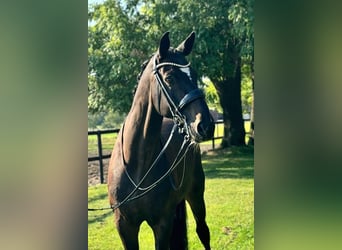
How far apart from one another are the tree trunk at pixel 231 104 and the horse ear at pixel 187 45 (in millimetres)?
241

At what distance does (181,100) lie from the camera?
1.70 metres

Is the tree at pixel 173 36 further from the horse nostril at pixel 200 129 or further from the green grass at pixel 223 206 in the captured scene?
the horse nostril at pixel 200 129

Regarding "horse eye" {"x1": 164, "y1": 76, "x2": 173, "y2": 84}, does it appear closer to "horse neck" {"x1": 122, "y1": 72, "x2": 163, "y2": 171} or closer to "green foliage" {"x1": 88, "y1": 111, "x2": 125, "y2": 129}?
"horse neck" {"x1": 122, "y1": 72, "x2": 163, "y2": 171}

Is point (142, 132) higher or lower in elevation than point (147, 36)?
lower

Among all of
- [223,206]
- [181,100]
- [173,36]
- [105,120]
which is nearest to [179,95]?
[181,100]

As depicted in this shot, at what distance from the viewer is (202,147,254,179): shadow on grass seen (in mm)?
1975

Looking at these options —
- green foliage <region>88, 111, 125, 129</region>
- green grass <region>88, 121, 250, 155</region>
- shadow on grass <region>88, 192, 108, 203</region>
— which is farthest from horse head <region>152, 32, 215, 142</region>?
shadow on grass <region>88, 192, 108, 203</region>

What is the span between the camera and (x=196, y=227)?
1948mm

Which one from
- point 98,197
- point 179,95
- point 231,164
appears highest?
point 179,95

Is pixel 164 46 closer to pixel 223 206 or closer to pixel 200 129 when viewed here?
pixel 200 129

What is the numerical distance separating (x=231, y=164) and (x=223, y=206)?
23 centimetres

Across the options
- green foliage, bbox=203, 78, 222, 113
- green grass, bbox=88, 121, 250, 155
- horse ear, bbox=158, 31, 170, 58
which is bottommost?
green grass, bbox=88, 121, 250, 155

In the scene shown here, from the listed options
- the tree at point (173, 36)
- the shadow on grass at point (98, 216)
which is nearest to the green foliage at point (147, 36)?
the tree at point (173, 36)
